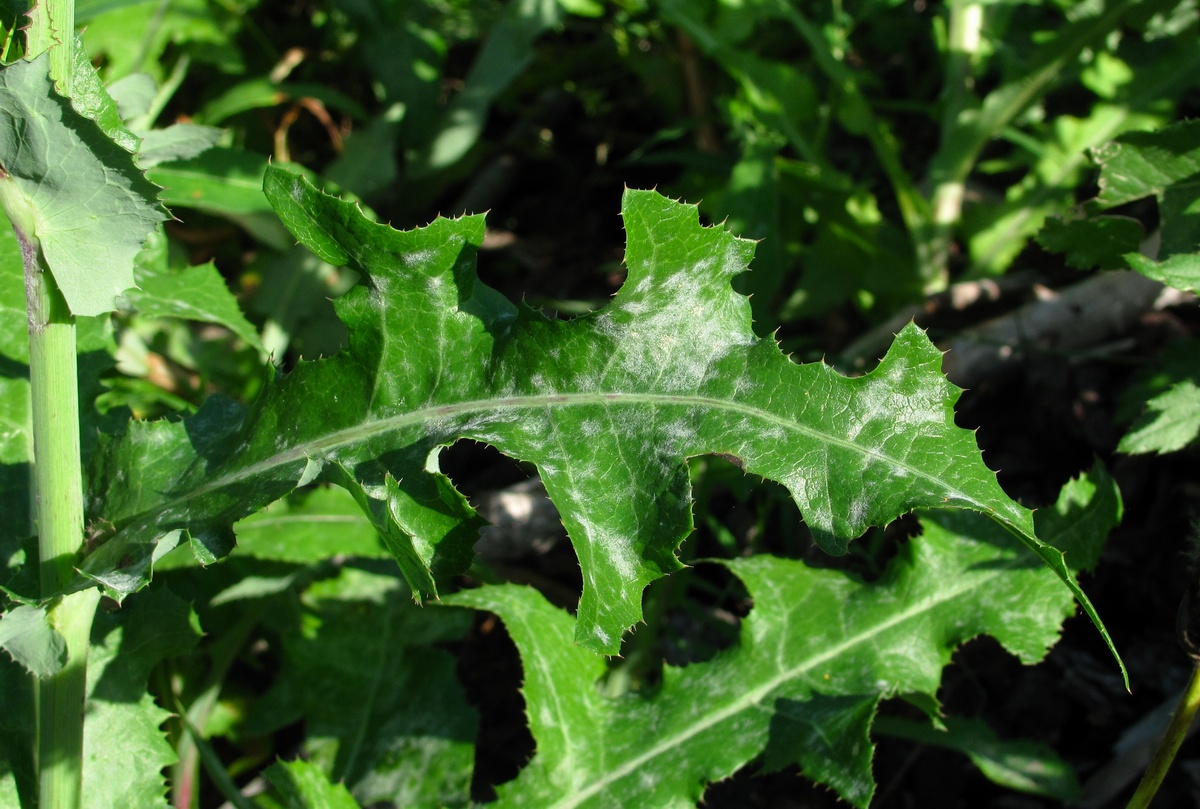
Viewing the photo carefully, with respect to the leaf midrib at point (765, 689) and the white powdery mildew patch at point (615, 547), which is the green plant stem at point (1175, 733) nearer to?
the leaf midrib at point (765, 689)

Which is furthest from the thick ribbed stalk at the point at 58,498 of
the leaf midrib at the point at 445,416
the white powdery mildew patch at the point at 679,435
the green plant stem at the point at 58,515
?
the white powdery mildew patch at the point at 679,435

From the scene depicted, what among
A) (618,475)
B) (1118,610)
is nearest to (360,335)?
(618,475)

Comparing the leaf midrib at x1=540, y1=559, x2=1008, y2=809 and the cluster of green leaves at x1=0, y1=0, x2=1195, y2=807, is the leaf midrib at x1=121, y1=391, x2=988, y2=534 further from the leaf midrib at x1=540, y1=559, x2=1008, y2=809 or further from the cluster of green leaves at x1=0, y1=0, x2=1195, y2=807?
the leaf midrib at x1=540, y1=559, x2=1008, y2=809

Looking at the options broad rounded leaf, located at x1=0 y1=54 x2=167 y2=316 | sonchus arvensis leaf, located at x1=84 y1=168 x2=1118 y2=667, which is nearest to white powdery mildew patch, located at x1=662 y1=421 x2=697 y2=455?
sonchus arvensis leaf, located at x1=84 y1=168 x2=1118 y2=667

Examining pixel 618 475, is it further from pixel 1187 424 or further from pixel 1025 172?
Result: pixel 1025 172

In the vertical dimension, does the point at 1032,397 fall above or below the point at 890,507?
below

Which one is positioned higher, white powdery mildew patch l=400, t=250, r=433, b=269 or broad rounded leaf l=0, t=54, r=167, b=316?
broad rounded leaf l=0, t=54, r=167, b=316

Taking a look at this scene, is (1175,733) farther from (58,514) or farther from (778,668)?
(58,514)
